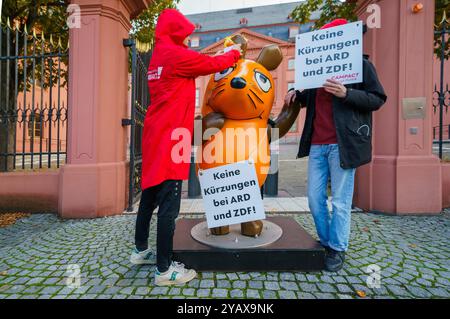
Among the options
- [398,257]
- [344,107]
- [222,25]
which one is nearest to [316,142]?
[344,107]

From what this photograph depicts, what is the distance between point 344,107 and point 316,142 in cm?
39

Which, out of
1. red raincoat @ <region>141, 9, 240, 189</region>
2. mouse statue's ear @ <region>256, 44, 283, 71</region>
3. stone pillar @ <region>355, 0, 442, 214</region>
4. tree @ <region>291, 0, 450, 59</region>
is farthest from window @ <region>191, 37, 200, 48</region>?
red raincoat @ <region>141, 9, 240, 189</region>

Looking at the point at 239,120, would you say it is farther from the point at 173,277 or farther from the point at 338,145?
the point at 173,277

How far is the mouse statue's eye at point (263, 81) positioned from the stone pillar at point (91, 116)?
2813 mm

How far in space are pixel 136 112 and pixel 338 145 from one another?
380cm

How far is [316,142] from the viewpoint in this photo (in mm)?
2643

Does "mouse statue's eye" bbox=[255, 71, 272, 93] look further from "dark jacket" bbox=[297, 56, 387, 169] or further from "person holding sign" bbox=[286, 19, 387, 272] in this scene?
"dark jacket" bbox=[297, 56, 387, 169]

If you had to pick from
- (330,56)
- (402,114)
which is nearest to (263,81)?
(330,56)

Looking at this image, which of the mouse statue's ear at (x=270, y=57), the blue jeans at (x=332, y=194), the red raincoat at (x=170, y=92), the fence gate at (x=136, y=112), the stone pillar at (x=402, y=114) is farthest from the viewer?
the fence gate at (x=136, y=112)

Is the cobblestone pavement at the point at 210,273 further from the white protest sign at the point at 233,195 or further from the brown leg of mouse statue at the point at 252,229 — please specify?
the white protest sign at the point at 233,195

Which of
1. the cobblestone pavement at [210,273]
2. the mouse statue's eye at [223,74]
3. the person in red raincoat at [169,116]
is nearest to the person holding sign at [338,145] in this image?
the cobblestone pavement at [210,273]

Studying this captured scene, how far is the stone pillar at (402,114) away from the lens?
13.9ft

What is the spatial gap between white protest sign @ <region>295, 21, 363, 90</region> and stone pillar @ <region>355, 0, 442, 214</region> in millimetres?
2435

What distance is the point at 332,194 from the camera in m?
2.52
